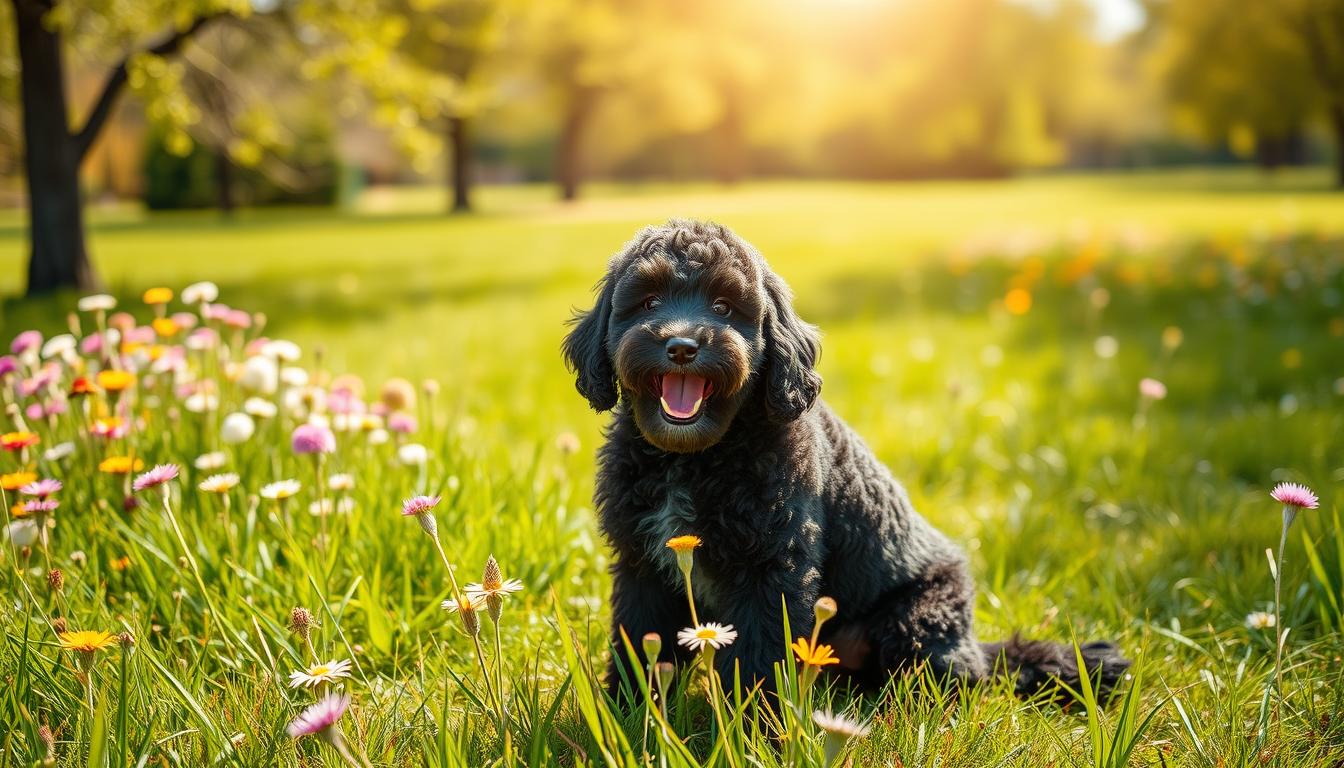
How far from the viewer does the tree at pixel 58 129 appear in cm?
1020

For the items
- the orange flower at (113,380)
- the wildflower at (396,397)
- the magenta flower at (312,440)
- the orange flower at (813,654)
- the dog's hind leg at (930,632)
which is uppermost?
the orange flower at (113,380)

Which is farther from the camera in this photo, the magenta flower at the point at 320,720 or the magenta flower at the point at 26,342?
the magenta flower at the point at 26,342

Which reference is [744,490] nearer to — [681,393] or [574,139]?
[681,393]

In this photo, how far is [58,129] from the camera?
1070 centimetres

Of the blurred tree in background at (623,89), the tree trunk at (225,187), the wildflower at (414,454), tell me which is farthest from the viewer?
the tree trunk at (225,187)

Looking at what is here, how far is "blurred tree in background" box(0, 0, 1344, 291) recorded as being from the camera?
11070 mm

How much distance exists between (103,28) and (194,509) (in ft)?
34.3

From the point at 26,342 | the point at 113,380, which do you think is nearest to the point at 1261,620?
the point at 113,380

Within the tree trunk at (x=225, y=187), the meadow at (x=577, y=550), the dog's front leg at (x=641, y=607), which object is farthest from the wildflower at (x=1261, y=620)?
the tree trunk at (x=225, y=187)

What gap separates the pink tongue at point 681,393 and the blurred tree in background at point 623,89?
8.71 meters

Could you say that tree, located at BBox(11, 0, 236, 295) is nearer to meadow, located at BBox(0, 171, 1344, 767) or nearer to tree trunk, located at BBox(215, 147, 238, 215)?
meadow, located at BBox(0, 171, 1344, 767)

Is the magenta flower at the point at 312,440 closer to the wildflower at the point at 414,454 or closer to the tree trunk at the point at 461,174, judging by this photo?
the wildflower at the point at 414,454

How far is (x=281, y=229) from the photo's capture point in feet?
95.2

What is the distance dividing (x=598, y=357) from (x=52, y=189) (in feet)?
35.2
